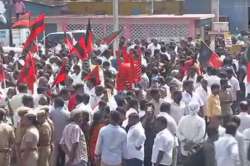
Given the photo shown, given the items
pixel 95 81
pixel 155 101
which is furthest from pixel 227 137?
pixel 95 81

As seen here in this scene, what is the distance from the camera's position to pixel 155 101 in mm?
15516

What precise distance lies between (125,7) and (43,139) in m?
30.3

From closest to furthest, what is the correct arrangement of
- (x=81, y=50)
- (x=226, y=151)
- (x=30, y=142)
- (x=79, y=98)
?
(x=226, y=151), (x=30, y=142), (x=79, y=98), (x=81, y=50)

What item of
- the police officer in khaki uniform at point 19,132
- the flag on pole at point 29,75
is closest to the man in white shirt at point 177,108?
the police officer in khaki uniform at point 19,132

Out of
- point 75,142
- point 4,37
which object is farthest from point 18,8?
point 75,142

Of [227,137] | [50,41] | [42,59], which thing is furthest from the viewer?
[50,41]

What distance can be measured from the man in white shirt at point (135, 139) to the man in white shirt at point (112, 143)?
0.10m

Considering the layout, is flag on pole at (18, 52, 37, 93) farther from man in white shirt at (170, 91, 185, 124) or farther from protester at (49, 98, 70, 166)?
man in white shirt at (170, 91, 185, 124)

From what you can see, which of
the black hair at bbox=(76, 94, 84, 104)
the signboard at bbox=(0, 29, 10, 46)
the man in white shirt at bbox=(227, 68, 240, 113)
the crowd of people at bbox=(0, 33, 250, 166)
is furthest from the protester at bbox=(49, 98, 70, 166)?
the signboard at bbox=(0, 29, 10, 46)

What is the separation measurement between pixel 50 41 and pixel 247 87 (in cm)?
1420

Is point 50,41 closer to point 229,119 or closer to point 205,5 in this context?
point 205,5

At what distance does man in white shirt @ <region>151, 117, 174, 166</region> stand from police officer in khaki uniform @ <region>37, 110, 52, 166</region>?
1564mm

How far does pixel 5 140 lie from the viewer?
1323cm

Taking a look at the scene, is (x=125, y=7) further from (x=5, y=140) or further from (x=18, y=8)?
(x=5, y=140)
